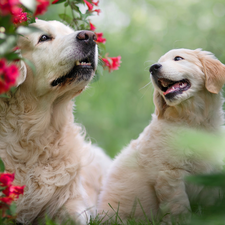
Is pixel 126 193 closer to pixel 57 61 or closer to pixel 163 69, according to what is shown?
pixel 163 69

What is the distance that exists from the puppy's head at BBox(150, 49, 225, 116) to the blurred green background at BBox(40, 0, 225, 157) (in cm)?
637

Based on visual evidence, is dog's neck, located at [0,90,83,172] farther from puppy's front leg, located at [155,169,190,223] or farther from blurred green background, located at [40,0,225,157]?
blurred green background, located at [40,0,225,157]

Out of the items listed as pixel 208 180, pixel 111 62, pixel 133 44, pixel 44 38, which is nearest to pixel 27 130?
pixel 44 38

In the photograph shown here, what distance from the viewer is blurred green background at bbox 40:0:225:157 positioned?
951 centimetres

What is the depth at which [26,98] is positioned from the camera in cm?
257

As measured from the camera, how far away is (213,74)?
8.95 ft

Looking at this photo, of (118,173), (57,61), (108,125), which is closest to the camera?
(57,61)

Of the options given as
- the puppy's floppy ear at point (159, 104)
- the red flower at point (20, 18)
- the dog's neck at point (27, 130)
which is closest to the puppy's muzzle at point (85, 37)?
the red flower at point (20, 18)

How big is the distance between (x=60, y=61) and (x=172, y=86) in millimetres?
1057

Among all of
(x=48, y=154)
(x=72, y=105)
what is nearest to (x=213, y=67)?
(x=72, y=105)

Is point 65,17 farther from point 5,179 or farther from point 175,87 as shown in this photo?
point 5,179

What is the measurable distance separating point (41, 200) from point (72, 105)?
95cm

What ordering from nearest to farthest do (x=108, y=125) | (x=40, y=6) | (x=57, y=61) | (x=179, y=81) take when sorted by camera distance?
(x=40, y=6) < (x=57, y=61) < (x=179, y=81) < (x=108, y=125)

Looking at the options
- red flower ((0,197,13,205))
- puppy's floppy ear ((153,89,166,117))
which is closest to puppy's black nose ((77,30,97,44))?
puppy's floppy ear ((153,89,166,117))
